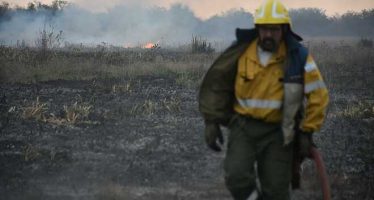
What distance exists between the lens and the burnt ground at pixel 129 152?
5438 mm

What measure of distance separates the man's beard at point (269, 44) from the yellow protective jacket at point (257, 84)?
0.21ft

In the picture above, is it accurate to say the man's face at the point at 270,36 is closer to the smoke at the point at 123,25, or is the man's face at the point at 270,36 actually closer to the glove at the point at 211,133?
the glove at the point at 211,133

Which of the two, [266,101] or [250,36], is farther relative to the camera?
[250,36]

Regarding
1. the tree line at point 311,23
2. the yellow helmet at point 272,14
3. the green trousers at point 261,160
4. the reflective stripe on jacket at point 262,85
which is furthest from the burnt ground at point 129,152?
the tree line at point 311,23

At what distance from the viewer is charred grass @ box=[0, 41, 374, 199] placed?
5.52m

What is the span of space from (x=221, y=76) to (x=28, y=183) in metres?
2.71

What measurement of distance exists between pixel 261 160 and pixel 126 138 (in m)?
3.73

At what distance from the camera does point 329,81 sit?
44.8 ft

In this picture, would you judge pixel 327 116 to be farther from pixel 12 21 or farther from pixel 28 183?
pixel 12 21

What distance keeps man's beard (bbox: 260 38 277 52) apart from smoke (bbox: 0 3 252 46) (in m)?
22.8

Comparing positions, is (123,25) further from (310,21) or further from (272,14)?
(272,14)

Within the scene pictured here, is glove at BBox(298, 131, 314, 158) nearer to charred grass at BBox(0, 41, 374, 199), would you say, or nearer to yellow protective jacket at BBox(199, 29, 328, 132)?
yellow protective jacket at BBox(199, 29, 328, 132)

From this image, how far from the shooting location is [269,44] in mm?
3830

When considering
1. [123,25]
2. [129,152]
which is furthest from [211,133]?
[123,25]
